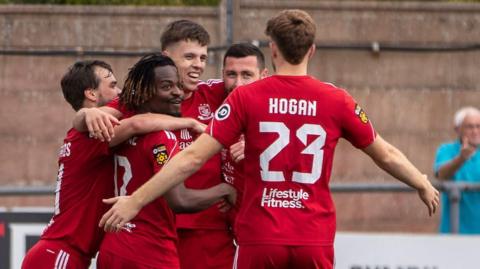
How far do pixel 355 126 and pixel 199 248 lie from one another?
1.65m

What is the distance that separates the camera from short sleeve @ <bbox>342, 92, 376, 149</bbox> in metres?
7.02

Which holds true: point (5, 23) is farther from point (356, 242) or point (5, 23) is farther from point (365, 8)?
point (356, 242)

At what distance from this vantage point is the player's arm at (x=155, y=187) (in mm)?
6852

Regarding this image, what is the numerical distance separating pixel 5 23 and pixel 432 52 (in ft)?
13.7

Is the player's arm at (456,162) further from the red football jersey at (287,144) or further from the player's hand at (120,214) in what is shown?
the player's hand at (120,214)

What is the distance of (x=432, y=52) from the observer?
42.5 feet

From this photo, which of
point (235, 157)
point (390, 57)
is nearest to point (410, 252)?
point (235, 157)

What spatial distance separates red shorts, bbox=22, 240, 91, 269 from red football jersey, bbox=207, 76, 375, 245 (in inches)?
48.0

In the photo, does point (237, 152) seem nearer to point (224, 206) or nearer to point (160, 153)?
point (224, 206)

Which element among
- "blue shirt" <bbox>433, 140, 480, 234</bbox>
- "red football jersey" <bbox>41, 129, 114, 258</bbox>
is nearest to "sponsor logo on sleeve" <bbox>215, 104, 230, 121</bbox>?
"red football jersey" <bbox>41, 129, 114, 258</bbox>

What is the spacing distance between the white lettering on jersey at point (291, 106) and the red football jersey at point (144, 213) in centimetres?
67

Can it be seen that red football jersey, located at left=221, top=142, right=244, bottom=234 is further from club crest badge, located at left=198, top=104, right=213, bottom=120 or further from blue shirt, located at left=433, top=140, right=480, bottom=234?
blue shirt, located at left=433, top=140, right=480, bottom=234

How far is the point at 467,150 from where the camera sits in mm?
11023

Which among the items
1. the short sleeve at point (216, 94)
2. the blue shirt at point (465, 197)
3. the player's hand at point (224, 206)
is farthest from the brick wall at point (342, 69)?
the player's hand at point (224, 206)
